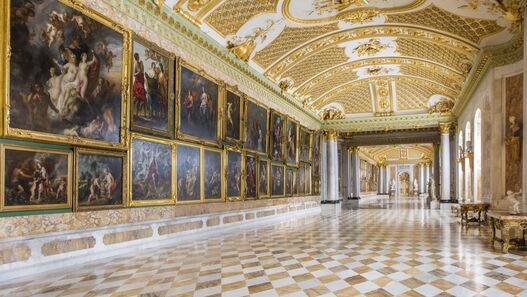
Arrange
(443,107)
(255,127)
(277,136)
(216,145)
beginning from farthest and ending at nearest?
(443,107), (277,136), (255,127), (216,145)

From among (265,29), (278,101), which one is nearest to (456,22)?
(265,29)

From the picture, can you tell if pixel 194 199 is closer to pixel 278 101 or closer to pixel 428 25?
pixel 278 101

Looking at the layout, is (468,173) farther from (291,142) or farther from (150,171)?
(150,171)

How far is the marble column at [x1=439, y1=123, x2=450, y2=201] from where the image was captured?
1035 inches

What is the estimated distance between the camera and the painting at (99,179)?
816cm

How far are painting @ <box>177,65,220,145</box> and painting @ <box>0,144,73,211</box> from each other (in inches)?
162

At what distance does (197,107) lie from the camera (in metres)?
12.5

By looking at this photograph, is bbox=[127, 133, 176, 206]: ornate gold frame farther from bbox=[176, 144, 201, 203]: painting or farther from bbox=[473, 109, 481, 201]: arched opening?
bbox=[473, 109, 481, 201]: arched opening

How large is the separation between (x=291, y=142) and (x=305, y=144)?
2694mm

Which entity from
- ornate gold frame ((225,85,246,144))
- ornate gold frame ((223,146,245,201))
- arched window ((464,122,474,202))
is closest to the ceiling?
ornate gold frame ((225,85,246,144))

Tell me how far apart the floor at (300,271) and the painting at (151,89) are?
3.58 m

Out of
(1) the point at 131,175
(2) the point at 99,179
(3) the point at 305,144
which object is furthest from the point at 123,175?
(3) the point at 305,144

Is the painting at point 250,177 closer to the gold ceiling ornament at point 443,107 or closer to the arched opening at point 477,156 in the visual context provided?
the arched opening at point 477,156

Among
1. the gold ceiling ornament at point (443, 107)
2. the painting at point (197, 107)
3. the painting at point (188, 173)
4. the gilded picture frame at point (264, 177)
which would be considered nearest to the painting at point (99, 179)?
the painting at point (188, 173)
